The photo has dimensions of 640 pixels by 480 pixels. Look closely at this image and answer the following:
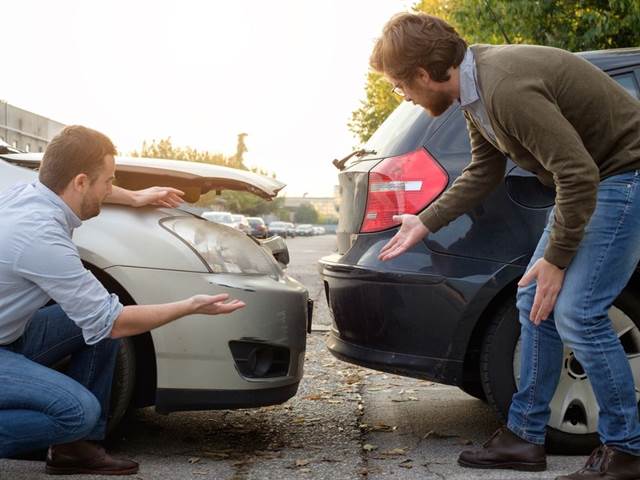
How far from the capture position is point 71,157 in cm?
299

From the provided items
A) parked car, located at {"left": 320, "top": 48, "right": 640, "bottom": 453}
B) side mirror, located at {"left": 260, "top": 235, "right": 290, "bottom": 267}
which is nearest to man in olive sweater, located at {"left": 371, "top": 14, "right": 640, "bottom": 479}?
parked car, located at {"left": 320, "top": 48, "right": 640, "bottom": 453}

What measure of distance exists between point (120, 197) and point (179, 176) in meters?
0.29

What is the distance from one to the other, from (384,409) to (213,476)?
58.4 inches

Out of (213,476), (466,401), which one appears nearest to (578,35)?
(466,401)

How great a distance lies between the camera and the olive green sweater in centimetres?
285

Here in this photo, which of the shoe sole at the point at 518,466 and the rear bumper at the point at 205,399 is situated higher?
the rear bumper at the point at 205,399

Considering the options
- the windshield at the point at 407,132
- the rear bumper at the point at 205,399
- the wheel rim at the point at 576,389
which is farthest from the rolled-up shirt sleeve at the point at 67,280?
the wheel rim at the point at 576,389

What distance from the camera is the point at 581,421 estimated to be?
3660 mm

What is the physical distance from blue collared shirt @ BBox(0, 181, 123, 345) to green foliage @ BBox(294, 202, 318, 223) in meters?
160

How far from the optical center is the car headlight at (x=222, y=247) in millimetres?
3646

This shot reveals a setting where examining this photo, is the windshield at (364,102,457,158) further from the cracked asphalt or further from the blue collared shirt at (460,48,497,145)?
the cracked asphalt

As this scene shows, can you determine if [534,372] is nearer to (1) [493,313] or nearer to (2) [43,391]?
(1) [493,313]

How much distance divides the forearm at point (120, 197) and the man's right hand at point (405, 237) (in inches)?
40.2

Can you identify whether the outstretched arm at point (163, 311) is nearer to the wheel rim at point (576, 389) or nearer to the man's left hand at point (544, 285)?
the man's left hand at point (544, 285)
